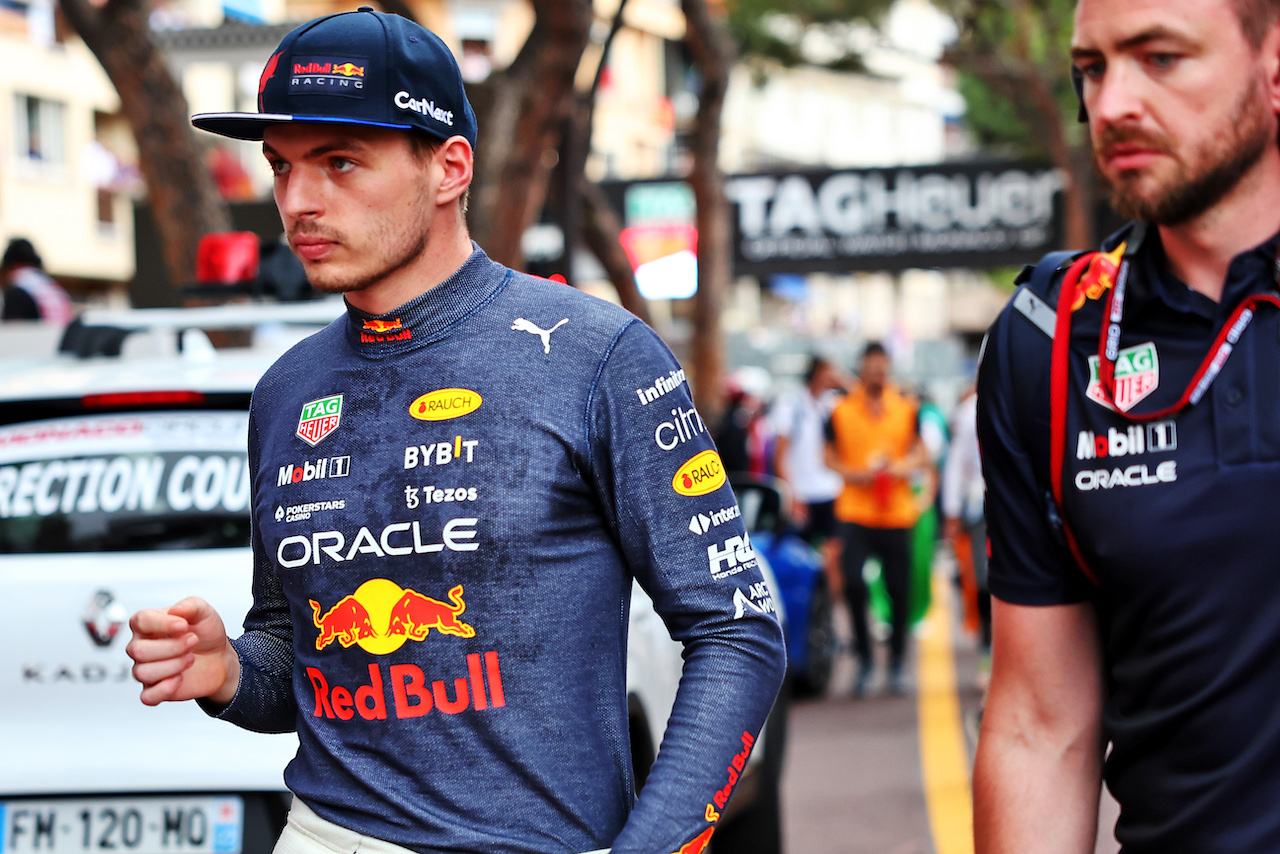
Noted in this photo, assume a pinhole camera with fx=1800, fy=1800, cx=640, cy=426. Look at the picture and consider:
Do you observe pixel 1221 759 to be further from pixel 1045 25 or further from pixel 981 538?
pixel 1045 25

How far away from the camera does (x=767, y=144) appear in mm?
65250

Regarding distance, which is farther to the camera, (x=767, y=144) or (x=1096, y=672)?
(x=767, y=144)

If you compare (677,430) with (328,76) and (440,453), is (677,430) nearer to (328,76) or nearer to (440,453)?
(440,453)

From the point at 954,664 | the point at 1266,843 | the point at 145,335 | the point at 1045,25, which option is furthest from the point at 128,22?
the point at 1045,25

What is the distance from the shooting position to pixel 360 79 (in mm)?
2232

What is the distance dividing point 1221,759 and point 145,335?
3.52 m

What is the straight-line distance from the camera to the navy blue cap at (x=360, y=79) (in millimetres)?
2229

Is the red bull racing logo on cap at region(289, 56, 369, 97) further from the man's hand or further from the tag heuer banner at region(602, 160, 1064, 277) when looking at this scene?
the tag heuer banner at region(602, 160, 1064, 277)

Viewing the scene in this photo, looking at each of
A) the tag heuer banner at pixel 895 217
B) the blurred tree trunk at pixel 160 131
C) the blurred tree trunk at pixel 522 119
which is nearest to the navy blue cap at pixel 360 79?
the blurred tree trunk at pixel 522 119

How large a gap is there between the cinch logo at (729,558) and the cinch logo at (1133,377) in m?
0.46

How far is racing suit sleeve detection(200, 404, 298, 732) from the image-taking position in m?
2.41

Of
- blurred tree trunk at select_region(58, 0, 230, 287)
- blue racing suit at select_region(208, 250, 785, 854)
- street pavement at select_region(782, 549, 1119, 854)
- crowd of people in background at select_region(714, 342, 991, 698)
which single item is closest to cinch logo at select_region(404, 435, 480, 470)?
blue racing suit at select_region(208, 250, 785, 854)

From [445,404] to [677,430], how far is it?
0.29 m

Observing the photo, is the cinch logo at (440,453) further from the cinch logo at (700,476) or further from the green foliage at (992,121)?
the green foliage at (992,121)
